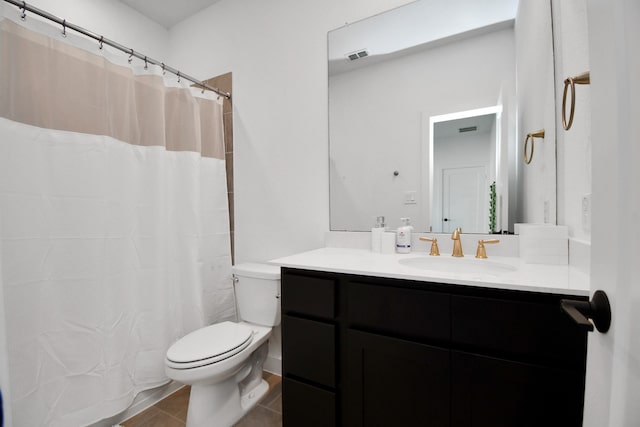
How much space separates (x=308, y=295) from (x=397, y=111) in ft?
3.52

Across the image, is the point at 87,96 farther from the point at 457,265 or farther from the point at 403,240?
the point at 457,265

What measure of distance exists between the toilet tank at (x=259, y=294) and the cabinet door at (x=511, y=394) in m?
1.04

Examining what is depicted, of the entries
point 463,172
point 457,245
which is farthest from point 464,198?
point 457,245

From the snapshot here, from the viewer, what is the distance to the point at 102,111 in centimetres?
138

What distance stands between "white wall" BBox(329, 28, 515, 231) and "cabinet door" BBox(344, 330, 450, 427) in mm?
686

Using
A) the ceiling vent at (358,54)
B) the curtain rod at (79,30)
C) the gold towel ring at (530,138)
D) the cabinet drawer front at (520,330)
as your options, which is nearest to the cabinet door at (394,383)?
the cabinet drawer front at (520,330)

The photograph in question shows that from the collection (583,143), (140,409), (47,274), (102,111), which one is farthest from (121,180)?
(583,143)

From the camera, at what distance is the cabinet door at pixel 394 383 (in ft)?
2.93

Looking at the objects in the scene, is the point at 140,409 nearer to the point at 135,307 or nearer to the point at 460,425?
the point at 135,307

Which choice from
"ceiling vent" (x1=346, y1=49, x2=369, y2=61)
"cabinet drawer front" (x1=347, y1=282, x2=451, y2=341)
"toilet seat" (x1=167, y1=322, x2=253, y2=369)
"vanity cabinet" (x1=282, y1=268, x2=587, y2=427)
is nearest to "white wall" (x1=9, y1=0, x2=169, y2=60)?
"ceiling vent" (x1=346, y1=49, x2=369, y2=61)

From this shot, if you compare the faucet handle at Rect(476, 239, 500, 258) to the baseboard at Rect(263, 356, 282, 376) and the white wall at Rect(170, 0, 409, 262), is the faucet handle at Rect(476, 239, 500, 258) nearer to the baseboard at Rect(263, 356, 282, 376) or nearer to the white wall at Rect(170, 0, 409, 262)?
the white wall at Rect(170, 0, 409, 262)

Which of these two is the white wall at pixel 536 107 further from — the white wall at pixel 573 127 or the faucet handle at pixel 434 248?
the faucet handle at pixel 434 248

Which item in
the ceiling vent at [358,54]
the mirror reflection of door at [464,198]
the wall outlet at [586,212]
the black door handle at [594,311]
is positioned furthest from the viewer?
the ceiling vent at [358,54]

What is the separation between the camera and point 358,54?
160 cm
